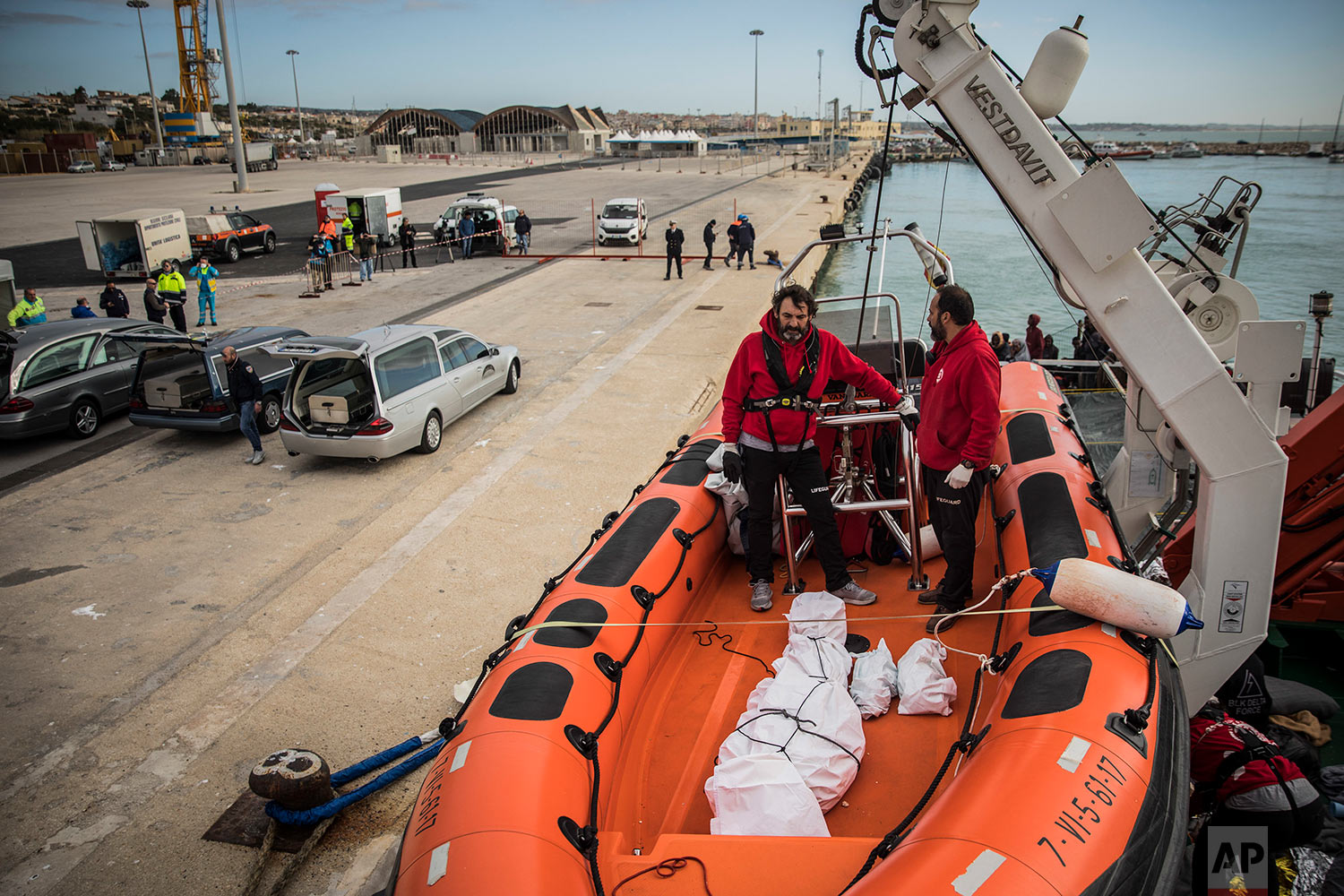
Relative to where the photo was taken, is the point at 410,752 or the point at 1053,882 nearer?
the point at 1053,882

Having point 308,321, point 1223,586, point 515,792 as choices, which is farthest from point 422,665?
point 308,321

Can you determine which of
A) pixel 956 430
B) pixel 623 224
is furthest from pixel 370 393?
pixel 623 224

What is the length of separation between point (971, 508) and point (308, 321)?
51.4ft

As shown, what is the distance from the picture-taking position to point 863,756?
149 inches

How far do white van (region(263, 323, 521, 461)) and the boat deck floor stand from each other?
5.40m

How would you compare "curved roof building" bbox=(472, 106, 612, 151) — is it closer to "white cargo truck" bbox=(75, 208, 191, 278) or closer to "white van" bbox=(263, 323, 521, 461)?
"white cargo truck" bbox=(75, 208, 191, 278)

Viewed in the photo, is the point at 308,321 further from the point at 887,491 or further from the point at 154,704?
the point at 887,491

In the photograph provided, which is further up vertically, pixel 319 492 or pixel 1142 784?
pixel 1142 784

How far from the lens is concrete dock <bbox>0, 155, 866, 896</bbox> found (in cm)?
457

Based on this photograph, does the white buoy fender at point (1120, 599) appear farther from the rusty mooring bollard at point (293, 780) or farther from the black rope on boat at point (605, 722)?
the rusty mooring bollard at point (293, 780)

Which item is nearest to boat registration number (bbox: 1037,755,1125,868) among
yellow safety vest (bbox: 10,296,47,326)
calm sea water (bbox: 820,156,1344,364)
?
calm sea water (bbox: 820,156,1344,364)

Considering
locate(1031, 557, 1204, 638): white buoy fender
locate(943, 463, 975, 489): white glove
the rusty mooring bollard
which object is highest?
locate(943, 463, 975, 489): white glove

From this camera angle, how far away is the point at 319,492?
9062 millimetres

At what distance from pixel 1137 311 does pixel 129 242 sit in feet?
80.0
